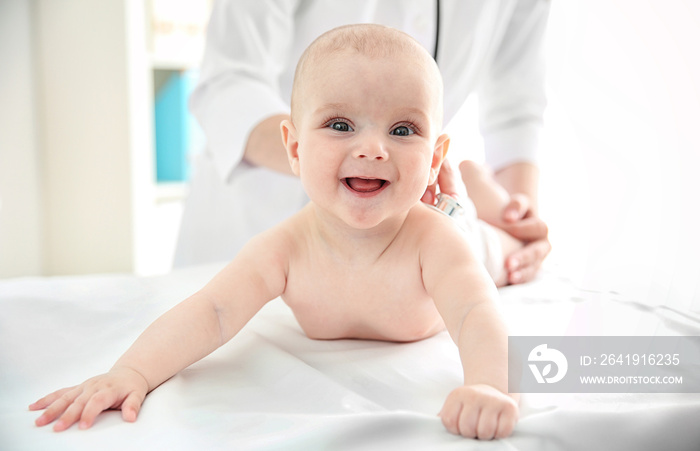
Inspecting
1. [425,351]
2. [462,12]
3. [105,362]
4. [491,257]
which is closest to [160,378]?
[105,362]

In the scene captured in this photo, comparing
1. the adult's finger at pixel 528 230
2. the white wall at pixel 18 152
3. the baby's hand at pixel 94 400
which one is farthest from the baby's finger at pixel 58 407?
the white wall at pixel 18 152

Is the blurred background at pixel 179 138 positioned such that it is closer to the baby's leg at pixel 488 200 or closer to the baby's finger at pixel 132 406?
the baby's leg at pixel 488 200

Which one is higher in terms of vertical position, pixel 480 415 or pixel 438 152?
pixel 438 152

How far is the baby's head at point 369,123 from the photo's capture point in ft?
2.15

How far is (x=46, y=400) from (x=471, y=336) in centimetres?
41

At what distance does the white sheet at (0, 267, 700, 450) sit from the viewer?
1.64ft

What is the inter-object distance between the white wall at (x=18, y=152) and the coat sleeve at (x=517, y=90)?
A: 1872 mm

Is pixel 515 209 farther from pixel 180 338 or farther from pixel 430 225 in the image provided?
pixel 180 338

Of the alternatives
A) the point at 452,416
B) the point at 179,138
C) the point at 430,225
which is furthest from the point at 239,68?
the point at 179,138

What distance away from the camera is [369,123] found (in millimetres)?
661

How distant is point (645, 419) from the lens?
529mm

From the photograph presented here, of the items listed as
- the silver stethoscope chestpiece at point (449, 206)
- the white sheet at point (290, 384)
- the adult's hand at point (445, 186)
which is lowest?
the white sheet at point (290, 384)

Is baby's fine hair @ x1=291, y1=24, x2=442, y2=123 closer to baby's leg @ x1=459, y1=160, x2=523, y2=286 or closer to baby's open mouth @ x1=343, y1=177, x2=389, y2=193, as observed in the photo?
baby's open mouth @ x1=343, y1=177, x2=389, y2=193

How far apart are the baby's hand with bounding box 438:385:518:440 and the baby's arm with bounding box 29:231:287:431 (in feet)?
0.92
